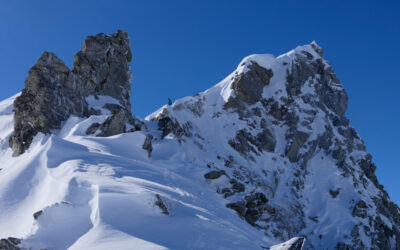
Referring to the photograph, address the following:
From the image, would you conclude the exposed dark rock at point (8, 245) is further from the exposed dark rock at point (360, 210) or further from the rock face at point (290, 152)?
the exposed dark rock at point (360, 210)

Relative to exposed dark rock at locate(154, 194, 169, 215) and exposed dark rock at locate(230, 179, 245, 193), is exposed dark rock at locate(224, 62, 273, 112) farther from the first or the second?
exposed dark rock at locate(154, 194, 169, 215)

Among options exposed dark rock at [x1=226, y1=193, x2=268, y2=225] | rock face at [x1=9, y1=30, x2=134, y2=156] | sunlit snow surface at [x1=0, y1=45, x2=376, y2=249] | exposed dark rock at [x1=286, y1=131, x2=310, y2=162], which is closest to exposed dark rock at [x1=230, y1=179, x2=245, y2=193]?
sunlit snow surface at [x1=0, y1=45, x2=376, y2=249]

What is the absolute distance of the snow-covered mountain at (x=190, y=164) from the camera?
997 centimetres

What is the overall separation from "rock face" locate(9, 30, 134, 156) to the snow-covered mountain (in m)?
0.11

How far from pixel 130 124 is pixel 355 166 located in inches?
1374

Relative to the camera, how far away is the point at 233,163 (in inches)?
1358

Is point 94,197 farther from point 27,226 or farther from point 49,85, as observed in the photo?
point 49,85

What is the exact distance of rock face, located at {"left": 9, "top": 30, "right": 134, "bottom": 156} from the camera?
25.2 metres

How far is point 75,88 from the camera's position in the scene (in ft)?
96.3

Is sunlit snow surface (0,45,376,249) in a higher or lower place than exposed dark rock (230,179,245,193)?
lower

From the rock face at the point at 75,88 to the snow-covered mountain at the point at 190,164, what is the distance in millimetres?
113

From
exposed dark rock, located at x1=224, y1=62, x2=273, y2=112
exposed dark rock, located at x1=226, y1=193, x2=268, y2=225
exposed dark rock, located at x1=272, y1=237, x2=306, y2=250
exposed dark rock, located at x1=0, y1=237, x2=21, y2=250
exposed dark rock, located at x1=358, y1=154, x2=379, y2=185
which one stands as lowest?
exposed dark rock, located at x1=0, y1=237, x2=21, y2=250

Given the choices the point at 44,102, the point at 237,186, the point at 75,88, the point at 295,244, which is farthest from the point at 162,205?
the point at 75,88

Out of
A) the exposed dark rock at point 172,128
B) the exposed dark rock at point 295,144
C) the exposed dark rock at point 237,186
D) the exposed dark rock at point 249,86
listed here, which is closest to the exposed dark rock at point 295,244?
the exposed dark rock at point 237,186
